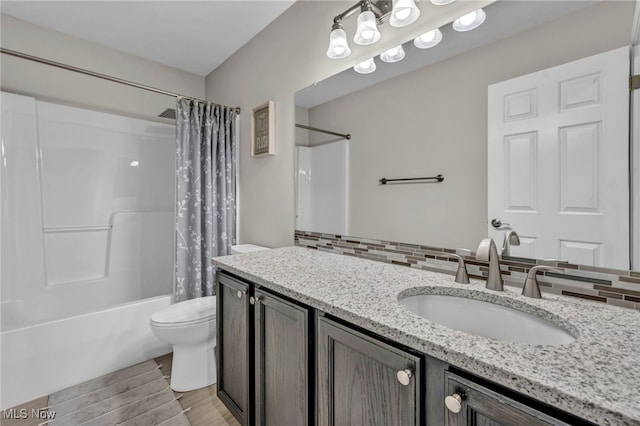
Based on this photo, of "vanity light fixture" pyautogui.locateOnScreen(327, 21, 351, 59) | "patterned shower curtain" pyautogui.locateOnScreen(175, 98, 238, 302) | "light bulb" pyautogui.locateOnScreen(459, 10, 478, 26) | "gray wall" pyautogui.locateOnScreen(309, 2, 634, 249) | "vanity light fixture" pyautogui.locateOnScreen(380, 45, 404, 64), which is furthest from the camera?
"patterned shower curtain" pyautogui.locateOnScreen(175, 98, 238, 302)

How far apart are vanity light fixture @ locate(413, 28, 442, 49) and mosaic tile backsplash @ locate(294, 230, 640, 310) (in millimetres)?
894

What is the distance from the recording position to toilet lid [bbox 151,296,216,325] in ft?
5.73

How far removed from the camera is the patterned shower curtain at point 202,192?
2205 mm

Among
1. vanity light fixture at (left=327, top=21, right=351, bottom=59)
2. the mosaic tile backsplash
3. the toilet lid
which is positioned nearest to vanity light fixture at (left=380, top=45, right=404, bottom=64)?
vanity light fixture at (left=327, top=21, right=351, bottom=59)

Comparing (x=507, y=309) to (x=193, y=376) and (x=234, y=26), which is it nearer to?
(x=193, y=376)

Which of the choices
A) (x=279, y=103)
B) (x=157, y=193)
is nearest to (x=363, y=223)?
(x=279, y=103)

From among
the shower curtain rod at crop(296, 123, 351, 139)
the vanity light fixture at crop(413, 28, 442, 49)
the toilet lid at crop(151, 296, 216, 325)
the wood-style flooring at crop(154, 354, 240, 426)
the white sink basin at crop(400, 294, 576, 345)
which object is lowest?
the wood-style flooring at crop(154, 354, 240, 426)

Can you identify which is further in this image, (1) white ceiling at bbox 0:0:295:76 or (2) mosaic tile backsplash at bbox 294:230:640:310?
(1) white ceiling at bbox 0:0:295:76

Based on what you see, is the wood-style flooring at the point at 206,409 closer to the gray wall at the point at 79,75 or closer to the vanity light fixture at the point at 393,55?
the vanity light fixture at the point at 393,55

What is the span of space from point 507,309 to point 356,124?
1.10 metres

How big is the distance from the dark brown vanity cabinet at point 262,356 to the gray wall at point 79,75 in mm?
2130

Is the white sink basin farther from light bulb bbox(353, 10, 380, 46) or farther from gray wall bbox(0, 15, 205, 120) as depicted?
gray wall bbox(0, 15, 205, 120)

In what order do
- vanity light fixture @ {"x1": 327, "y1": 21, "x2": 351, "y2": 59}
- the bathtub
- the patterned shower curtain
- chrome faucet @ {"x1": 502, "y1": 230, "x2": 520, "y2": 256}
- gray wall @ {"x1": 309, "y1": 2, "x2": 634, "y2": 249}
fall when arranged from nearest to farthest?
gray wall @ {"x1": 309, "y1": 2, "x2": 634, "y2": 249}
chrome faucet @ {"x1": 502, "y1": 230, "x2": 520, "y2": 256}
vanity light fixture @ {"x1": 327, "y1": 21, "x2": 351, "y2": 59}
the bathtub
the patterned shower curtain

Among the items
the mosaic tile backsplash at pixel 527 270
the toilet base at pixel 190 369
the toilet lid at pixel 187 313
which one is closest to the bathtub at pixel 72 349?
the toilet lid at pixel 187 313
